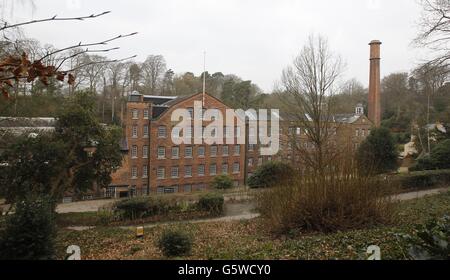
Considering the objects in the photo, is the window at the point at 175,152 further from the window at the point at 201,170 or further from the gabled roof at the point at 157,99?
the gabled roof at the point at 157,99

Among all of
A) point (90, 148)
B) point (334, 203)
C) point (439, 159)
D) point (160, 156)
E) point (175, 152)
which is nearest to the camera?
point (334, 203)

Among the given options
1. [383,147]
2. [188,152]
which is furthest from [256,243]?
[188,152]

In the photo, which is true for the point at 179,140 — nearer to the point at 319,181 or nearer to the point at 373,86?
the point at 373,86

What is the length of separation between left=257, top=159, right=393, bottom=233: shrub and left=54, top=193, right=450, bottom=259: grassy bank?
42 centimetres

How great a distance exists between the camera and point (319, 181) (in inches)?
337

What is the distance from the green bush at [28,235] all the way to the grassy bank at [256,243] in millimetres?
444

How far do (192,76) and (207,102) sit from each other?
69.5ft

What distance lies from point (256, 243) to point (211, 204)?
974 centimetres

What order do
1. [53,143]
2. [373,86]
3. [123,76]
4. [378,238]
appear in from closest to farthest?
[378,238]
[53,143]
[373,86]
[123,76]

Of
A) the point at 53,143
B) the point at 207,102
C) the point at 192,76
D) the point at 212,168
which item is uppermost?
the point at 192,76

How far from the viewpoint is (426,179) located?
2127 centimetres

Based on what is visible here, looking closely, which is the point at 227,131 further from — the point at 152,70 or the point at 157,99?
the point at 152,70

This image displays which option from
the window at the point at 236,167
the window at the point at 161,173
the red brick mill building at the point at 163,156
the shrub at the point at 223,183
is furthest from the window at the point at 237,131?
the window at the point at 161,173
